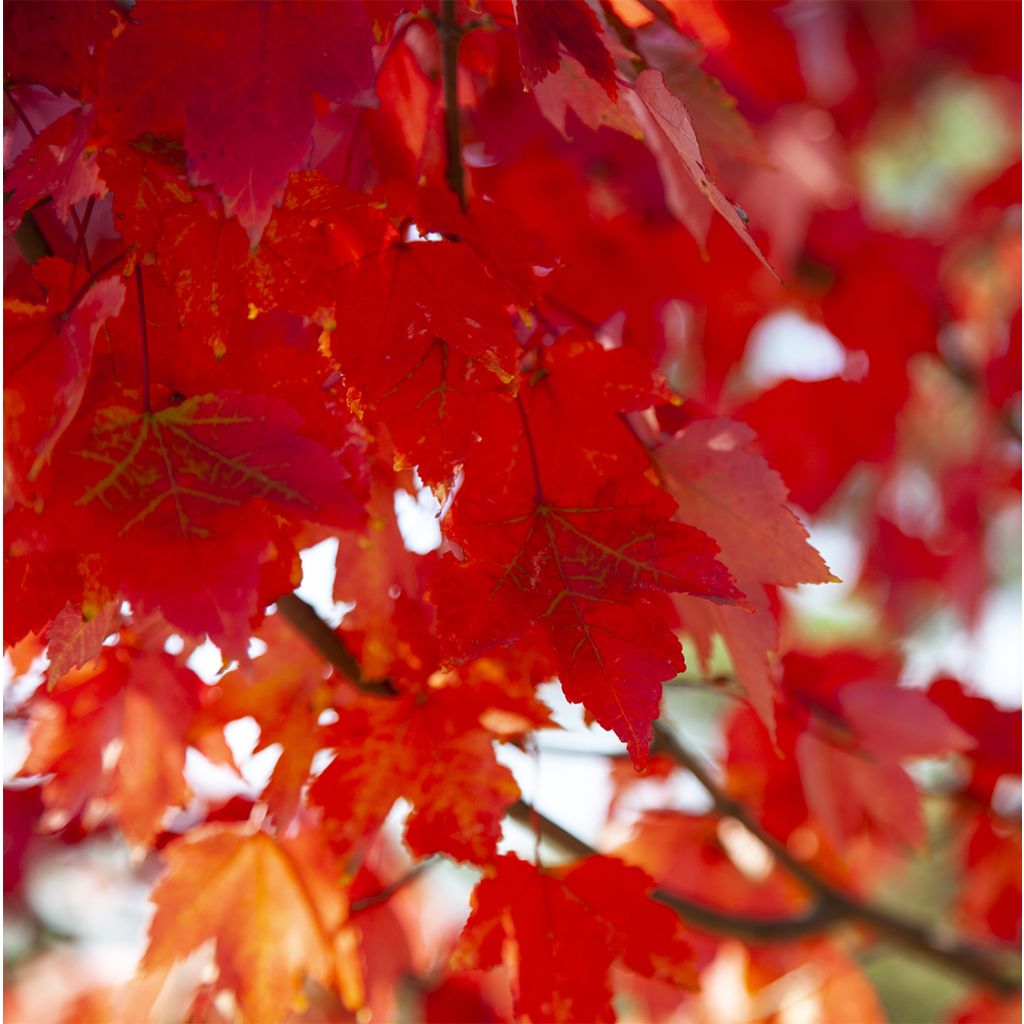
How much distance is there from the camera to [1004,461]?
1.50 meters

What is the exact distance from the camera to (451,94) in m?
0.49

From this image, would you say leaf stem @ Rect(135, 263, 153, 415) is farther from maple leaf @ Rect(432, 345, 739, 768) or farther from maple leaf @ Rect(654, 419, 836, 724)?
maple leaf @ Rect(654, 419, 836, 724)


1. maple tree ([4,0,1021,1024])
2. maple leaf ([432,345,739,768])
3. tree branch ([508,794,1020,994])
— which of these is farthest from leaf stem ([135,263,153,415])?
tree branch ([508,794,1020,994])

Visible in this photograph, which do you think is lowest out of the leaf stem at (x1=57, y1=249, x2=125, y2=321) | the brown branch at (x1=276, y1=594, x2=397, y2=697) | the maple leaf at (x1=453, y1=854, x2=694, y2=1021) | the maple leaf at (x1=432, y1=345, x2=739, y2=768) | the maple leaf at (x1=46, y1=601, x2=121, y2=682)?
the maple leaf at (x1=453, y1=854, x2=694, y2=1021)

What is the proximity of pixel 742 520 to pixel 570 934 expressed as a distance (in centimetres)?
22

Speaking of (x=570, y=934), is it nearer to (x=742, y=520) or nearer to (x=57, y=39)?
(x=742, y=520)

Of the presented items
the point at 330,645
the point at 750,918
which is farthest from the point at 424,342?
the point at 750,918

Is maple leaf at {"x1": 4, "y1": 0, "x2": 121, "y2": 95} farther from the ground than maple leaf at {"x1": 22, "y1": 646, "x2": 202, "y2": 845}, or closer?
farther from the ground

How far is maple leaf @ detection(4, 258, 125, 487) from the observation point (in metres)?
0.38

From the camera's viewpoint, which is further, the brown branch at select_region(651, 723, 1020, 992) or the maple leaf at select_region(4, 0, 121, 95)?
the brown branch at select_region(651, 723, 1020, 992)

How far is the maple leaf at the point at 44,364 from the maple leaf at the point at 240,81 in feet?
0.19

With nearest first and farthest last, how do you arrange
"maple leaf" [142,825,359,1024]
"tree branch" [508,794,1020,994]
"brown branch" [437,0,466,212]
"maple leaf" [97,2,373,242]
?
"maple leaf" [97,2,373,242] → "brown branch" [437,0,466,212] → "maple leaf" [142,825,359,1024] → "tree branch" [508,794,1020,994]

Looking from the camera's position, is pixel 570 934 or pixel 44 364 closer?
pixel 44 364

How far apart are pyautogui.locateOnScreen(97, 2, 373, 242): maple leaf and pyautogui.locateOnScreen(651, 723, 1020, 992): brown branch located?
0.51m
